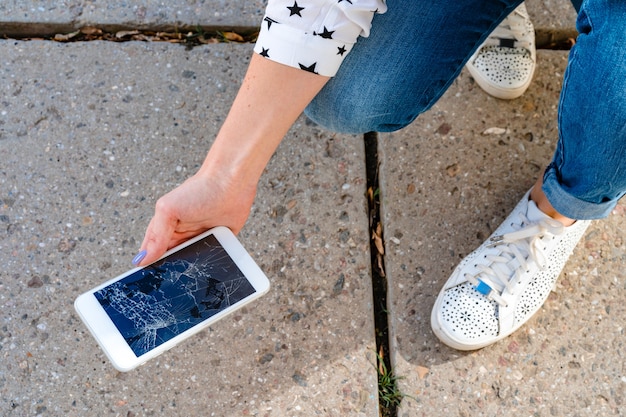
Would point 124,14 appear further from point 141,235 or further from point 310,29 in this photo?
point 310,29

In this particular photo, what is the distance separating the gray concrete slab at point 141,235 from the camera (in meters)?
1.61

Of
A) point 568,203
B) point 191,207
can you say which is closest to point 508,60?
point 568,203

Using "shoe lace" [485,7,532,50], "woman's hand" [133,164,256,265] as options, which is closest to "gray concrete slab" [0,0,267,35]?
"shoe lace" [485,7,532,50]

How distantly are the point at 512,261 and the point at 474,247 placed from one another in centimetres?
14

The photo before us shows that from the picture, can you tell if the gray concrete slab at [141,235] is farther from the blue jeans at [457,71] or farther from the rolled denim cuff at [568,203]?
the rolled denim cuff at [568,203]

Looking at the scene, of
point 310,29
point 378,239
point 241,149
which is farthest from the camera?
point 378,239

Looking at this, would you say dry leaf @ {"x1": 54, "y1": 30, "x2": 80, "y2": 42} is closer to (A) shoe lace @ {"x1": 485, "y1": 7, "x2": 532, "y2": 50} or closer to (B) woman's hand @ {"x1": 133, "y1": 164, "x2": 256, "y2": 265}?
(B) woman's hand @ {"x1": 133, "y1": 164, "x2": 256, "y2": 265}

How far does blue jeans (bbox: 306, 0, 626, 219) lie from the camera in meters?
1.32

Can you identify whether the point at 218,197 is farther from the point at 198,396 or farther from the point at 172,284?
the point at 198,396

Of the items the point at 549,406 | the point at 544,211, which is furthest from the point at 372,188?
the point at 549,406

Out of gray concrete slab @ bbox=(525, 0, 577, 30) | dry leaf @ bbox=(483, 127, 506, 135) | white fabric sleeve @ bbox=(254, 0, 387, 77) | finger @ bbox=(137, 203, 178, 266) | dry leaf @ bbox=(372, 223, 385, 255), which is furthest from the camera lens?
gray concrete slab @ bbox=(525, 0, 577, 30)

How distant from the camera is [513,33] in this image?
203cm

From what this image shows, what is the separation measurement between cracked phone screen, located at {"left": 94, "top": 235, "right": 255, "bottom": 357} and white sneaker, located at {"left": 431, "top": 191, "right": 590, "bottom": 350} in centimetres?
59

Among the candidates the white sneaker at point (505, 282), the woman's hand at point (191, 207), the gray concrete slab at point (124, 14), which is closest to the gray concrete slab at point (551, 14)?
the white sneaker at point (505, 282)
